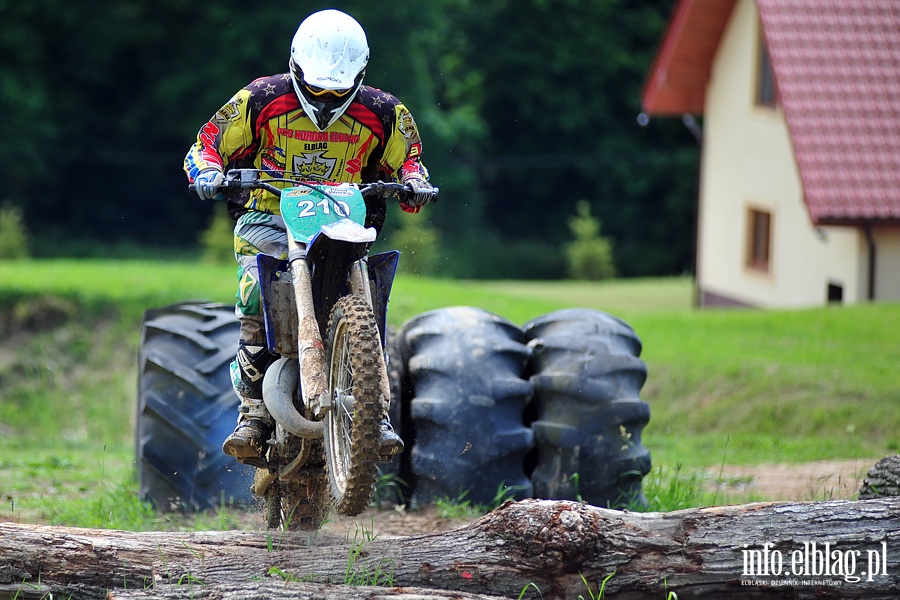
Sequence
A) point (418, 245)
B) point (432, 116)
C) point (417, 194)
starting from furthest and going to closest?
point (432, 116)
point (418, 245)
point (417, 194)

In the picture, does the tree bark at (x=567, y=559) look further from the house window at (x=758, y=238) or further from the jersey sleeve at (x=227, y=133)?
the house window at (x=758, y=238)

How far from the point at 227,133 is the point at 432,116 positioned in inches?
1126

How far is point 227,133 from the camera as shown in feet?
18.9

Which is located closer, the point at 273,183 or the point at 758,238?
the point at 273,183

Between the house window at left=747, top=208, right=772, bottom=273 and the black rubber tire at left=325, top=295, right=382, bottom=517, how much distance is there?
18.6 m

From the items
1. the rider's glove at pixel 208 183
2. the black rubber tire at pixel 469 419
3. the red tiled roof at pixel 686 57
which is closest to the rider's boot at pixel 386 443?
the rider's glove at pixel 208 183

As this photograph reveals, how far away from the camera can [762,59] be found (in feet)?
72.6

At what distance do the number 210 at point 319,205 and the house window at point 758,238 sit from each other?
1843 cm

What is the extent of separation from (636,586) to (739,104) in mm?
19210

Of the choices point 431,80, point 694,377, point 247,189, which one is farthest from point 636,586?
point 431,80

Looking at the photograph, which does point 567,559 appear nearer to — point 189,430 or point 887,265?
point 189,430

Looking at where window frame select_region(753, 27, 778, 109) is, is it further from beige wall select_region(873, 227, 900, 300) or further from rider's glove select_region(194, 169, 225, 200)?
rider's glove select_region(194, 169, 225, 200)

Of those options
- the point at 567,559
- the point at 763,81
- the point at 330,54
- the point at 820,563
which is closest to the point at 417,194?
the point at 330,54

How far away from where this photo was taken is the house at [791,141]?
18453mm
